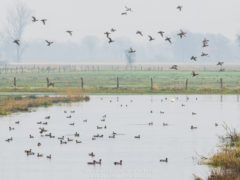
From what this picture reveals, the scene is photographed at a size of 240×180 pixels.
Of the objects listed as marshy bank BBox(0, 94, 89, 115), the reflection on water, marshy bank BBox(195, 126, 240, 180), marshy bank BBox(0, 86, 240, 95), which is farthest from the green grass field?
marshy bank BBox(195, 126, 240, 180)

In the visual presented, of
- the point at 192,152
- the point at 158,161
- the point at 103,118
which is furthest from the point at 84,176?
the point at 103,118

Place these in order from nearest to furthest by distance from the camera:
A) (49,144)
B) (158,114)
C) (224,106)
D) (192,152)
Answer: (192,152) < (49,144) < (158,114) < (224,106)

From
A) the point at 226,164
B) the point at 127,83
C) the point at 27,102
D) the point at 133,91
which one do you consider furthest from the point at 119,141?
the point at 127,83

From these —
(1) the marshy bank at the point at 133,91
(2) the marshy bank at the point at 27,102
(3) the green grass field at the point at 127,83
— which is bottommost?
(2) the marshy bank at the point at 27,102

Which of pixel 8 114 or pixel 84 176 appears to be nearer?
pixel 84 176

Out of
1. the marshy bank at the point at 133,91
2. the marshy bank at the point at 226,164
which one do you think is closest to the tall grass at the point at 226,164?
the marshy bank at the point at 226,164

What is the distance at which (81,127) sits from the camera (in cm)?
4525

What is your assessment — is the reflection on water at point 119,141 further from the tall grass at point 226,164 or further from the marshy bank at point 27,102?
the marshy bank at point 27,102

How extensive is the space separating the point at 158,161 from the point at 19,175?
666 centimetres

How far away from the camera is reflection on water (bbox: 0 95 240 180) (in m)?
27.6

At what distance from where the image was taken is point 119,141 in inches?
1476

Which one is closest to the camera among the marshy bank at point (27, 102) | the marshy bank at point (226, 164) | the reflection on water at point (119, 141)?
the marshy bank at point (226, 164)

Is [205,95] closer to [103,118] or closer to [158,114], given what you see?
[158,114]

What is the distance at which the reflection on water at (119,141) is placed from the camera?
27.6 m
